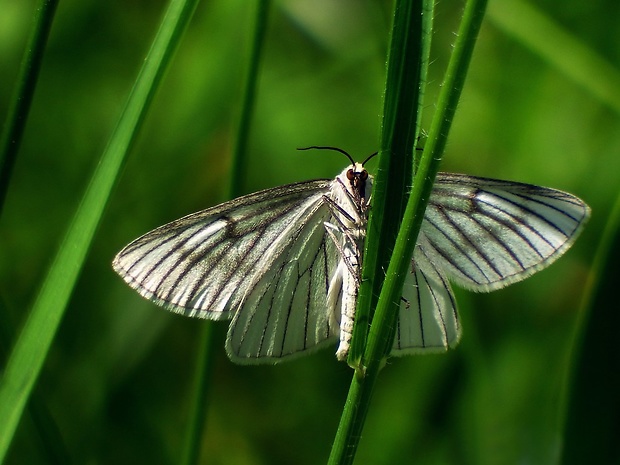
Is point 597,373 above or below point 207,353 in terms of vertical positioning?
above

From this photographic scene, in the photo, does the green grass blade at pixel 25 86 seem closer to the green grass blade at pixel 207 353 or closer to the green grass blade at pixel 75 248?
the green grass blade at pixel 75 248

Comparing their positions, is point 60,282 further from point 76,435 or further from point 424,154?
point 76,435

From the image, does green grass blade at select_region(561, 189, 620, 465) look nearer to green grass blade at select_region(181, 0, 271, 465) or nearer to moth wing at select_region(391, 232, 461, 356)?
moth wing at select_region(391, 232, 461, 356)

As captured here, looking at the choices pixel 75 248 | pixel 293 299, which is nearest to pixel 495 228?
pixel 293 299

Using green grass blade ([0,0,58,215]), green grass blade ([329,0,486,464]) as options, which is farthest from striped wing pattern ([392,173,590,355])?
green grass blade ([0,0,58,215])

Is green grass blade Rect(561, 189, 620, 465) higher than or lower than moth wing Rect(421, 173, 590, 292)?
lower

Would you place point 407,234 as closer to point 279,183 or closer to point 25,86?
point 25,86
